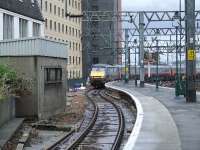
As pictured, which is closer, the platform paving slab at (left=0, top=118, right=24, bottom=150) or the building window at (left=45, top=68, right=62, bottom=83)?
the platform paving slab at (left=0, top=118, right=24, bottom=150)

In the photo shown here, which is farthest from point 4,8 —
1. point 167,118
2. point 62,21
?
point 62,21

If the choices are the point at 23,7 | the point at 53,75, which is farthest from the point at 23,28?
the point at 53,75

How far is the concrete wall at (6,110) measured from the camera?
20519 millimetres

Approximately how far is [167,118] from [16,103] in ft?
23.3

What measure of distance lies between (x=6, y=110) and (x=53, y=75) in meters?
7.67

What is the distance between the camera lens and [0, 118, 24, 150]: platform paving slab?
17.5 meters

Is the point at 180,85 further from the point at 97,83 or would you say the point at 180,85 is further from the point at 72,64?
the point at 72,64

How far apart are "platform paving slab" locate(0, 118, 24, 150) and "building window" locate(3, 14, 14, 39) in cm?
1335

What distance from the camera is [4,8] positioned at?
1405 inches

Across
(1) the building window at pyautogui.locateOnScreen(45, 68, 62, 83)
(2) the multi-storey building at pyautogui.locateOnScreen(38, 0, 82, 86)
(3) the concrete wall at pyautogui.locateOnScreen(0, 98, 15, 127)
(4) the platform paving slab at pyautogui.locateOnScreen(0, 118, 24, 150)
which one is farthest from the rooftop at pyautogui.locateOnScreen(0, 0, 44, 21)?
(2) the multi-storey building at pyautogui.locateOnScreen(38, 0, 82, 86)

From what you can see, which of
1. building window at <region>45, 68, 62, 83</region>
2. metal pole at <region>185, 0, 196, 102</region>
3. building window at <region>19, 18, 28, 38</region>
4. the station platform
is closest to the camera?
the station platform

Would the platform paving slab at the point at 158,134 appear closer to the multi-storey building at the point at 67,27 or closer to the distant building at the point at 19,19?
the distant building at the point at 19,19

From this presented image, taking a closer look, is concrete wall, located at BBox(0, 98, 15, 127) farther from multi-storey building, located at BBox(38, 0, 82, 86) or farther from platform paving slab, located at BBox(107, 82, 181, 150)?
multi-storey building, located at BBox(38, 0, 82, 86)

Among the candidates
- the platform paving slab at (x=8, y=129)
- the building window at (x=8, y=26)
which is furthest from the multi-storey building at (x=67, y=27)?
the platform paving slab at (x=8, y=129)
